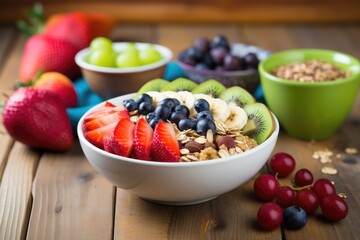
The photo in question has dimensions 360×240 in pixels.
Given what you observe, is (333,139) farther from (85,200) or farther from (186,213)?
(85,200)

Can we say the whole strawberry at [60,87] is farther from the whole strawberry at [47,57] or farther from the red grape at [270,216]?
the red grape at [270,216]

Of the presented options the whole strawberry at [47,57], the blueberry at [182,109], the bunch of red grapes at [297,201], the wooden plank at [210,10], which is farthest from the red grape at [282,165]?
the wooden plank at [210,10]

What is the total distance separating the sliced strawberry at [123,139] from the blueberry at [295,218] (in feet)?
1.03

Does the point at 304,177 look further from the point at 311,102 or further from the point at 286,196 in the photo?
the point at 311,102

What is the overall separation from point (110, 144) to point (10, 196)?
29 centimetres

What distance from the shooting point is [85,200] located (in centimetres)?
119

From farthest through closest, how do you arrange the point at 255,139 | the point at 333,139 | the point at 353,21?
1. the point at 353,21
2. the point at 333,139
3. the point at 255,139

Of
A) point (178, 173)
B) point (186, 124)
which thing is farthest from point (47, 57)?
point (178, 173)

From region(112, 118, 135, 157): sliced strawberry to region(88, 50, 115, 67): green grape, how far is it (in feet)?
1.77

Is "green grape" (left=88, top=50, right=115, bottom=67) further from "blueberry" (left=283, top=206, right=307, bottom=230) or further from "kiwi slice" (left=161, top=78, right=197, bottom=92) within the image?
"blueberry" (left=283, top=206, right=307, bottom=230)

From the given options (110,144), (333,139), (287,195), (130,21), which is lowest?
(130,21)

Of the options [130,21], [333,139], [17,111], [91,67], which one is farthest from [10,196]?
[130,21]

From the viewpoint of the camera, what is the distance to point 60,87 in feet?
5.00

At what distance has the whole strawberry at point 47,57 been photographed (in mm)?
1731
